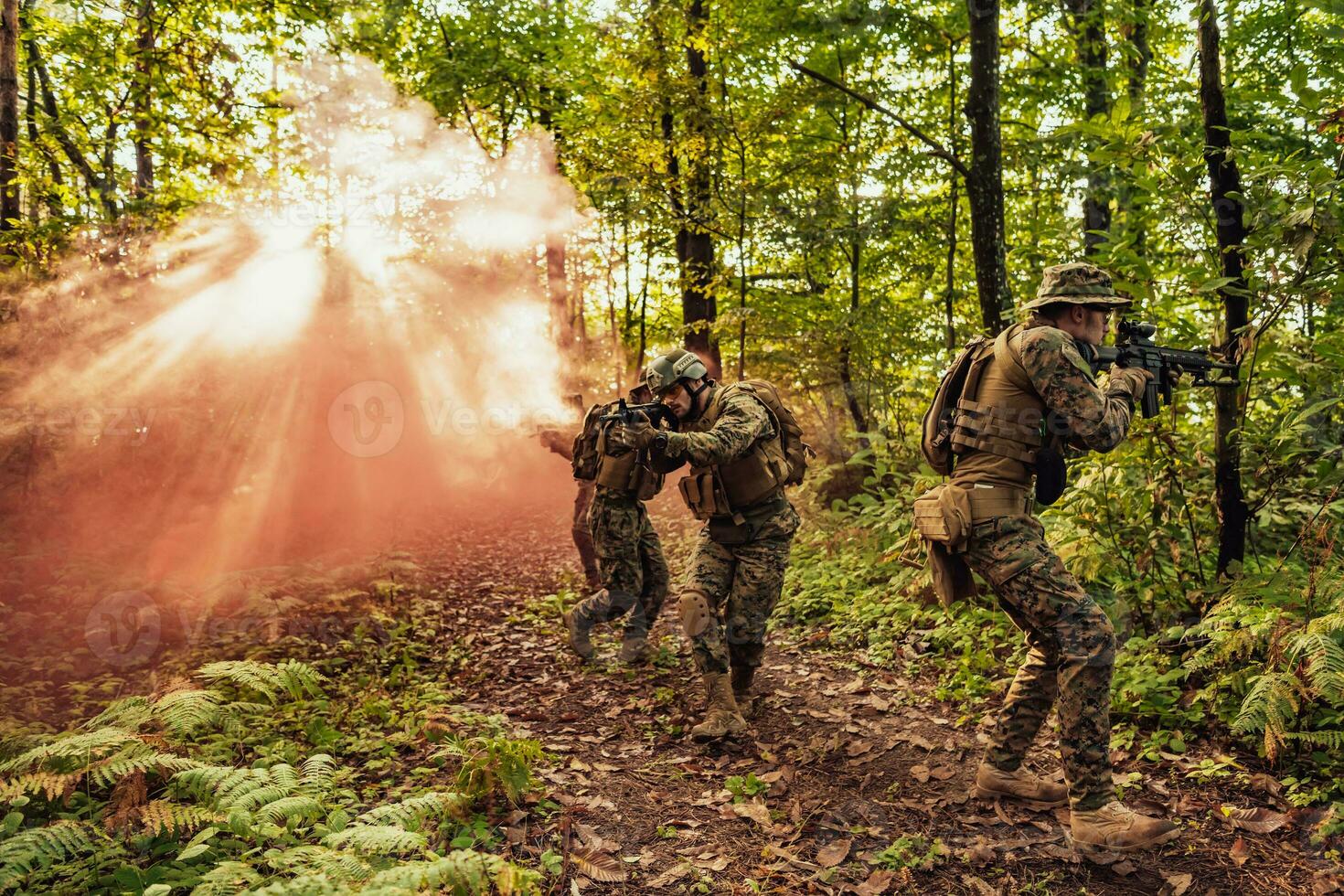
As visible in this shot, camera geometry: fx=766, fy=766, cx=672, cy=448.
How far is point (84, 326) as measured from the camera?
981 cm

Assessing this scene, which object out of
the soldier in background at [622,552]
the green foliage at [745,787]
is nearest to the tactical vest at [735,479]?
the soldier in background at [622,552]

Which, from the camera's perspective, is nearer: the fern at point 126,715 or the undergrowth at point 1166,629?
the undergrowth at point 1166,629

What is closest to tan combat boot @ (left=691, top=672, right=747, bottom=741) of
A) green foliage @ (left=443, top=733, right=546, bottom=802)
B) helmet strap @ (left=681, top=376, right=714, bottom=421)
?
green foliage @ (left=443, top=733, right=546, bottom=802)

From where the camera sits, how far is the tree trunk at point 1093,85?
9164mm

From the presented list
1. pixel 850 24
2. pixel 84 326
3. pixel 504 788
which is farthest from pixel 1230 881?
pixel 84 326

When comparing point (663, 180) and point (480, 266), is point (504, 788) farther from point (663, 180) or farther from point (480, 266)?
point (480, 266)

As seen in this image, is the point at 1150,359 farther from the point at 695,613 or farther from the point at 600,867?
the point at 600,867

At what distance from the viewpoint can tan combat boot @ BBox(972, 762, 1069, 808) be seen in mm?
4133

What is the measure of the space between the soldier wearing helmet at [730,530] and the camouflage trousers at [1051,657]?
1.73 m

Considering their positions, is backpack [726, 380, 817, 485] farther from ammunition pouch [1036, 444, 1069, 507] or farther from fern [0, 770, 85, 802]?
fern [0, 770, 85, 802]

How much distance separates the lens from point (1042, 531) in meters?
3.96

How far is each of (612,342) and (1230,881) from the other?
18689mm

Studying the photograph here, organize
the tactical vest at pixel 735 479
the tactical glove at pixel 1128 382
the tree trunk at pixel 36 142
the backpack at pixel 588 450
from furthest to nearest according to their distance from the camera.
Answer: the tree trunk at pixel 36 142, the backpack at pixel 588 450, the tactical vest at pixel 735 479, the tactical glove at pixel 1128 382

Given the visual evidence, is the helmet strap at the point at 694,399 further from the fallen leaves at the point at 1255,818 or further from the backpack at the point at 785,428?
the fallen leaves at the point at 1255,818
